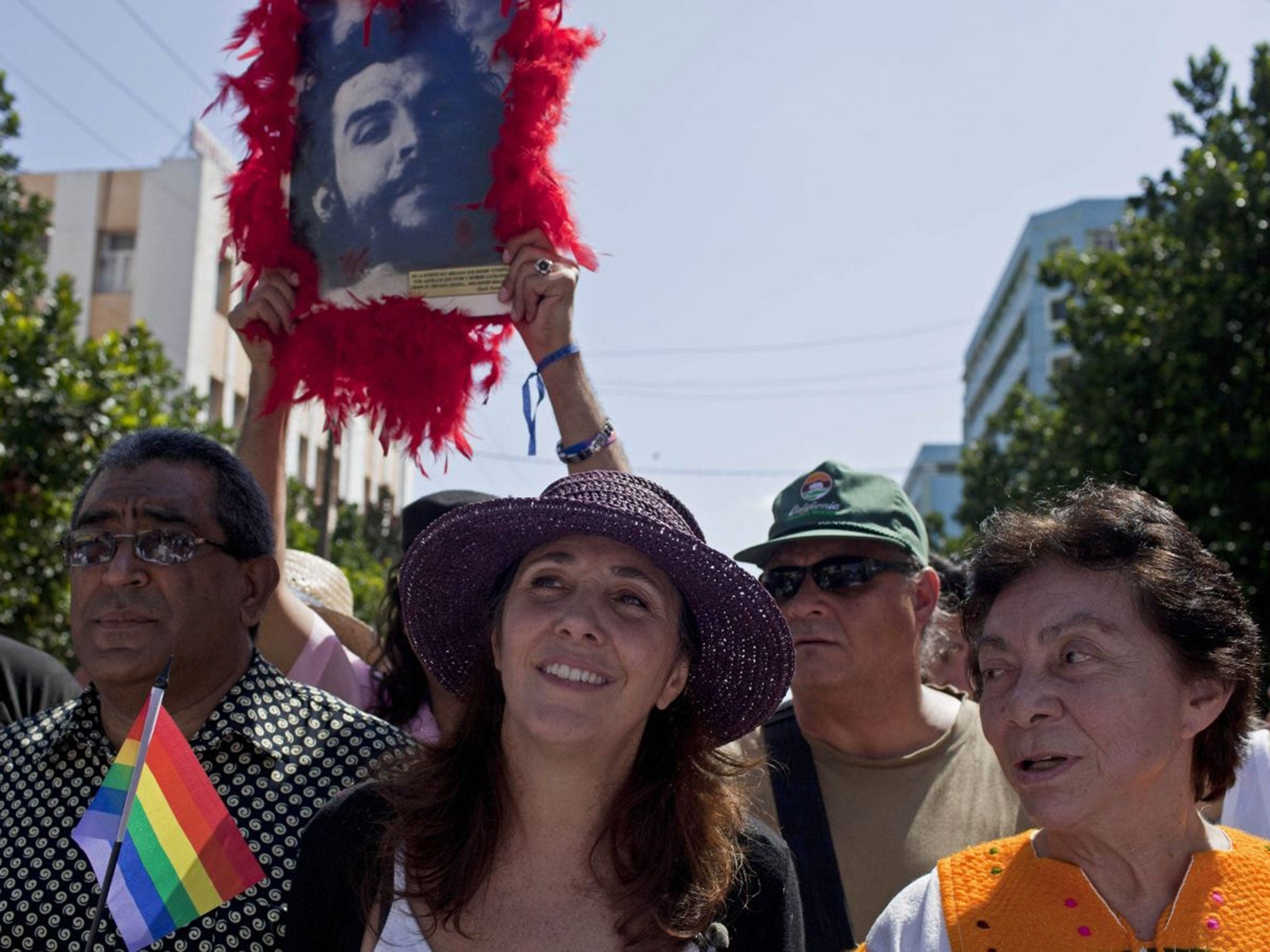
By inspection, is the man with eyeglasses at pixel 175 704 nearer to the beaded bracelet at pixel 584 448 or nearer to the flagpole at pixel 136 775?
the flagpole at pixel 136 775

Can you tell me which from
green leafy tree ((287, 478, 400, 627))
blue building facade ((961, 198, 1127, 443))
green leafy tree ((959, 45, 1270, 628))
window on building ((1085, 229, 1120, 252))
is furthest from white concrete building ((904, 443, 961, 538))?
green leafy tree ((959, 45, 1270, 628))

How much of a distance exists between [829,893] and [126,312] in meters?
27.7

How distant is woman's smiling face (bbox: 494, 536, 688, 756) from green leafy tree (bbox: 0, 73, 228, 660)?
8.20m

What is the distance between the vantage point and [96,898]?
2572 millimetres

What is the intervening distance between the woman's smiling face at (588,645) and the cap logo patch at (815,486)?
1241 mm

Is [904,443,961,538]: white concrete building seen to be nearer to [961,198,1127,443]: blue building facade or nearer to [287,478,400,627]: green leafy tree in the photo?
[961,198,1127,443]: blue building facade

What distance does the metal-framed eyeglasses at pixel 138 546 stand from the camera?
113 inches

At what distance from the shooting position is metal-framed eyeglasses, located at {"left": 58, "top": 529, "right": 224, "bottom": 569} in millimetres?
2861

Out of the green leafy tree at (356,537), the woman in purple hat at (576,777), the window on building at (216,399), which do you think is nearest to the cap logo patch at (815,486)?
the woman in purple hat at (576,777)

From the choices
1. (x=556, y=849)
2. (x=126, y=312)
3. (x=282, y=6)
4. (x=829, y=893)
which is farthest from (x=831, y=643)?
(x=126, y=312)

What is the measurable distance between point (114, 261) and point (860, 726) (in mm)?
28274

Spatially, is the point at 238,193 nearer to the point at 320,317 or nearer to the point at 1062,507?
the point at 320,317

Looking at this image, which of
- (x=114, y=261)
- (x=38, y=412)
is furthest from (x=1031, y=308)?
(x=38, y=412)

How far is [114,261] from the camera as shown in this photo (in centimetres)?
2864
